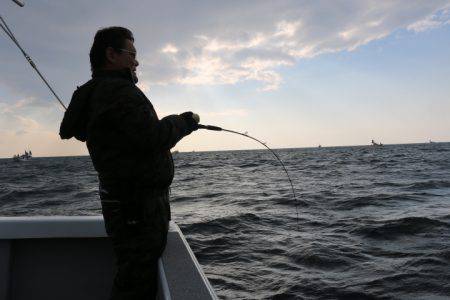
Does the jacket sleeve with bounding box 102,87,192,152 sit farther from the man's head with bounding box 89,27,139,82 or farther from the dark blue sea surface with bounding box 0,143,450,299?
the dark blue sea surface with bounding box 0,143,450,299

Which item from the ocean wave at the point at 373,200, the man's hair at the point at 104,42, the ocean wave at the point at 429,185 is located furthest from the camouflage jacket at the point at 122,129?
the ocean wave at the point at 429,185

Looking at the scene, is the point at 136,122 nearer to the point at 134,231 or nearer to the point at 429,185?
the point at 134,231

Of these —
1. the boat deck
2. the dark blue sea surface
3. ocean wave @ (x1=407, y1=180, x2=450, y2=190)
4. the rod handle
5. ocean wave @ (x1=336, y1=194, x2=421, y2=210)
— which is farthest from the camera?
ocean wave @ (x1=407, y1=180, x2=450, y2=190)

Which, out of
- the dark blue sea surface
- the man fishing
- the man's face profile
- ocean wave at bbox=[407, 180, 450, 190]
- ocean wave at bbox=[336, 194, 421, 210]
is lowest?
the dark blue sea surface

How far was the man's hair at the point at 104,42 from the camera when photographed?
85.5 inches

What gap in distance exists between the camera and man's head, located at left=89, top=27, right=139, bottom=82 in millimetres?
2172

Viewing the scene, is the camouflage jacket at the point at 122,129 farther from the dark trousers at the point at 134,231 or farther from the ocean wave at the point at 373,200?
the ocean wave at the point at 373,200

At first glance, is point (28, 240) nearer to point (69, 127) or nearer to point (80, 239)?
point (80, 239)

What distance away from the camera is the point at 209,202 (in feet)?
44.5

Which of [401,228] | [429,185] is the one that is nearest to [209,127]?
[401,228]

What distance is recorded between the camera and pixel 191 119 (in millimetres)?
2256

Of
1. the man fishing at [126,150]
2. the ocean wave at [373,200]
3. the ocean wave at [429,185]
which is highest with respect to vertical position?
the man fishing at [126,150]

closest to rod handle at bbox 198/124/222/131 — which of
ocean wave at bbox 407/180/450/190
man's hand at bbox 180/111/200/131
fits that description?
man's hand at bbox 180/111/200/131

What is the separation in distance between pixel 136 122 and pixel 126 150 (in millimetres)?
167
